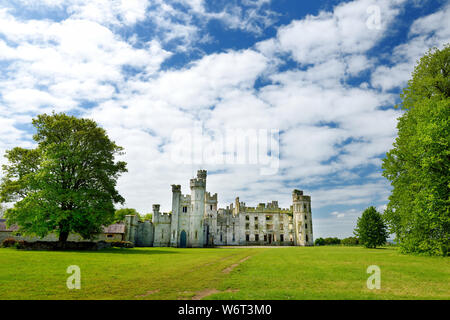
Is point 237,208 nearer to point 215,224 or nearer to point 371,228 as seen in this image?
point 215,224

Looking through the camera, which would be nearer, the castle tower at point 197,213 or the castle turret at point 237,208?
the castle tower at point 197,213

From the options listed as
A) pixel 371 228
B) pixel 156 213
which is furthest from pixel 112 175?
pixel 371 228

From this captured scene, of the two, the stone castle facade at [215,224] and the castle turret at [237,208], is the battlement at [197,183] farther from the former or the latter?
the castle turret at [237,208]

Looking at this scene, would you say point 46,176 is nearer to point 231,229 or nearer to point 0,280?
point 0,280

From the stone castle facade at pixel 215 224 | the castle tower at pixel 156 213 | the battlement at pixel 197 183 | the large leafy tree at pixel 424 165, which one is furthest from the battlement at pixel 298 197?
the large leafy tree at pixel 424 165

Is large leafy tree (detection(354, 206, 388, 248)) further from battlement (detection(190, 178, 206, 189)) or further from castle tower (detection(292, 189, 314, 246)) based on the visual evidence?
battlement (detection(190, 178, 206, 189))

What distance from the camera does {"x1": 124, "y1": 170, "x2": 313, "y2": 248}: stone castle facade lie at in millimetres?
58000

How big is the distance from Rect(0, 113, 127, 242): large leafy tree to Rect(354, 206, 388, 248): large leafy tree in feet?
125

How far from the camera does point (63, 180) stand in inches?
1325

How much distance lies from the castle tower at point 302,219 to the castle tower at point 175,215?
3209 centimetres

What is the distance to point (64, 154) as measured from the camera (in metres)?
32.9

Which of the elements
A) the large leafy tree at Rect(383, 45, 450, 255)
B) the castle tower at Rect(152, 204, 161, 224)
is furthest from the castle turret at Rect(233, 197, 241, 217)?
the large leafy tree at Rect(383, 45, 450, 255)

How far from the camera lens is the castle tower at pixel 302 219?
228 feet
